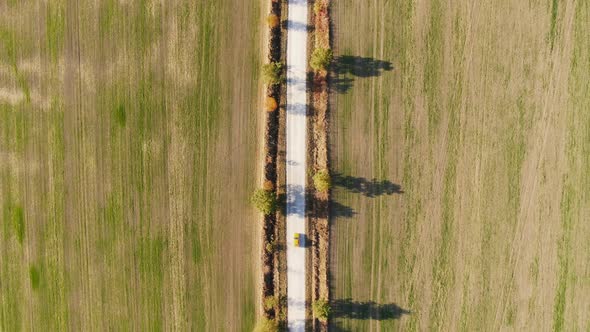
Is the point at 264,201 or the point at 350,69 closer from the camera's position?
the point at 264,201

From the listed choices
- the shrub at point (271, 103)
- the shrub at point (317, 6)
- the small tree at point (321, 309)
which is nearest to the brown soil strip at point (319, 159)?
the shrub at point (317, 6)

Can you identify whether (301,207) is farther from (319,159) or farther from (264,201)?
(319,159)

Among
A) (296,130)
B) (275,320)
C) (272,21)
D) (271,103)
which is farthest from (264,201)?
(272,21)

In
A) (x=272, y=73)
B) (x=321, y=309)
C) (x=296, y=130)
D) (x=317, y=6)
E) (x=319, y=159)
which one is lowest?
(x=321, y=309)

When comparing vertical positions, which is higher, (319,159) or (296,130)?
(296,130)

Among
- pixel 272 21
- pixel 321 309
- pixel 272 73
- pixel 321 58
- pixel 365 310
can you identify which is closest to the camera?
pixel 321 58

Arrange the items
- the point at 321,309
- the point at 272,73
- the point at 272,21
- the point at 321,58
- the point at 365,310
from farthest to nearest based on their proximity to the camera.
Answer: the point at 365,310
the point at 272,21
the point at 272,73
the point at 321,309
the point at 321,58

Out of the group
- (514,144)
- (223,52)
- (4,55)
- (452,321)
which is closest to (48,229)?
(4,55)

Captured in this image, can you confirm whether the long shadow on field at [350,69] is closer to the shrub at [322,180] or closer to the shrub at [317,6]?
the shrub at [317,6]
